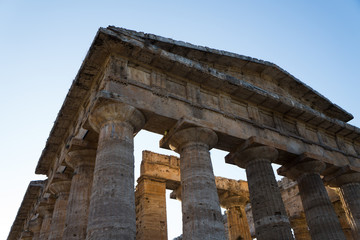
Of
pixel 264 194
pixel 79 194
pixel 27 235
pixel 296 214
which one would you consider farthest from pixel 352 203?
pixel 27 235

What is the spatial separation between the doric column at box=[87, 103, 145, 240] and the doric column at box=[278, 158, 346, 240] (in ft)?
25.6

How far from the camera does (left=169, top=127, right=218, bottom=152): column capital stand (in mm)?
11484

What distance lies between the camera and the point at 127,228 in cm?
830

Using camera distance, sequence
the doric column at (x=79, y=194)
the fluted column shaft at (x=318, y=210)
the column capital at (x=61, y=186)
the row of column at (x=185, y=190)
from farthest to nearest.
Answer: the column capital at (x=61, y=186), the fluted column shaft at (x=318, y=210), the doric column at (x=79, y=194), the row of column at (x=185, y=190)

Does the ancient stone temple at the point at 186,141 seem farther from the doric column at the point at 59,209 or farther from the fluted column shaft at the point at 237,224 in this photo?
the fluted column shaft at the point at 237,224

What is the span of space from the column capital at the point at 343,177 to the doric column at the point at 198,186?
7470 mm

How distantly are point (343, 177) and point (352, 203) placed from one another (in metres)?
1.26

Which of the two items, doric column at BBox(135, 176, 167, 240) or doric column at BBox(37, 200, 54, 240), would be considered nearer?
doric column at BBox(135, 176, 167, 240)

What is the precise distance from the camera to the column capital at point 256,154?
505 inches

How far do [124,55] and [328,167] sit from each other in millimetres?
10993

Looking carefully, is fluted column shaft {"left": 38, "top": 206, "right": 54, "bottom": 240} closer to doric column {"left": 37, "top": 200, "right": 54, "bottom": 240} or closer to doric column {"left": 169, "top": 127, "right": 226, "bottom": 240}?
doric column {"left": 37, "top": 200, "right": 54, "bottom": 240}

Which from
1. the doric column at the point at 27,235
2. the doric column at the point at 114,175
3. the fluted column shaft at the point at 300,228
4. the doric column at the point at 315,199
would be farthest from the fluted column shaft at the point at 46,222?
the fluted column shaft at the point at 300,228

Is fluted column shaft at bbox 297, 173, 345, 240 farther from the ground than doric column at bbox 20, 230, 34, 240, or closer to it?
closer to it

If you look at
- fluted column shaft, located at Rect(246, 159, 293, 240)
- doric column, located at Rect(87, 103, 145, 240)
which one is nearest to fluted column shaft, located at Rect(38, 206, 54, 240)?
doric column, located at Rect(87, 103, 145, 240)
